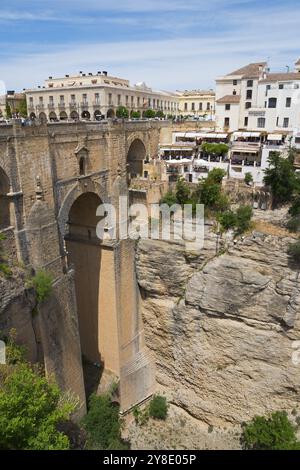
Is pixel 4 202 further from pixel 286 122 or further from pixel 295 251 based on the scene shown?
pixel 286 122

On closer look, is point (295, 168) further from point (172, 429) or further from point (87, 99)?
point (87, 99)

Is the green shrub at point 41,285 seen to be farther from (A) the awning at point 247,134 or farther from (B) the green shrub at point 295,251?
(A) the awning at point 247,134

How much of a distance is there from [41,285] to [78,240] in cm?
535

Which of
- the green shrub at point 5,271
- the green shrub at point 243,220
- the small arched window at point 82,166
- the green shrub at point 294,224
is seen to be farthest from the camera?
the green shrub at point 243,220

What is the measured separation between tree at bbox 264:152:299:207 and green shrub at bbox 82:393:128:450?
1228cm

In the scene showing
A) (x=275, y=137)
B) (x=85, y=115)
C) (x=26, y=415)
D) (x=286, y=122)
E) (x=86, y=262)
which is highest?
(x=85, y=115)

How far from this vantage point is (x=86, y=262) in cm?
1689

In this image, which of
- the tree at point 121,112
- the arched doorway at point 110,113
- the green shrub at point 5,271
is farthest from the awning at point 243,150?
the green shrub at point 5,271

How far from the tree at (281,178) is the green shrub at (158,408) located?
1140cm

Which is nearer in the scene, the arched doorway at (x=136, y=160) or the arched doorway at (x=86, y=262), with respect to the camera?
the arched doorway at (x=86, y=262)

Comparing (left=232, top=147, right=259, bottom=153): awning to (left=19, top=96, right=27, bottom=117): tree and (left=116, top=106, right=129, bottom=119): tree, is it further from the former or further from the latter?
(left=19, top=96, right=27, bottom=117): tree

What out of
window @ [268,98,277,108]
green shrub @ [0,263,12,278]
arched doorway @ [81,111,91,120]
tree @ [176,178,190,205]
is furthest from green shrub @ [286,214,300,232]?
arched doorway @ [81,111,91,120]

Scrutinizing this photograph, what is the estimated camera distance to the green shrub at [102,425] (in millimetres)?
14055

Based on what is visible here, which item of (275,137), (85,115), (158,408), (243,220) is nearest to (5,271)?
(243,220)
